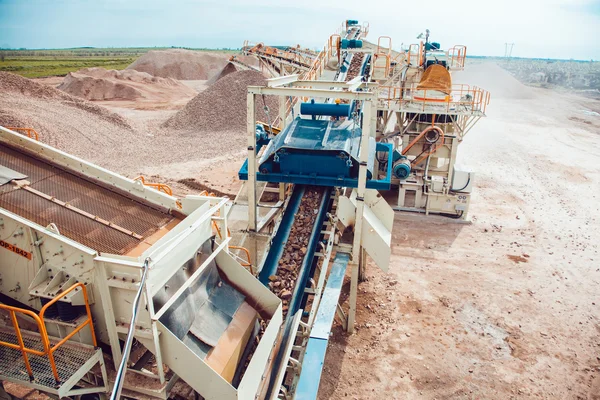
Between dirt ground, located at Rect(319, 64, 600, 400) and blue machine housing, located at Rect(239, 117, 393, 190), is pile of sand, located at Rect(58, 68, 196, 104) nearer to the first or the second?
dirt ground, located at Rect(319, 64, 600, 400)

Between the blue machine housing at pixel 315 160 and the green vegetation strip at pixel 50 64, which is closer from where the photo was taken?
the blue machine housing at pixel 315 160

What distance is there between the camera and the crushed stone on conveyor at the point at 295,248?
5.15m

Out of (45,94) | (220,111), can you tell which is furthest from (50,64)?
(220,111)

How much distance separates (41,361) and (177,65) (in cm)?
4746

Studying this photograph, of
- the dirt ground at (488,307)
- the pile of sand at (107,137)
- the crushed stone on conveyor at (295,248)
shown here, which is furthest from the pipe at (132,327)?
the pile of sand at (107,137)

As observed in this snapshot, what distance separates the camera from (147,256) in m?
3.48

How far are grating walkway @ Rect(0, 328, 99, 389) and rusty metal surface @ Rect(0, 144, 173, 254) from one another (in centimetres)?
86

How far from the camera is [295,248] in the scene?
5676mm

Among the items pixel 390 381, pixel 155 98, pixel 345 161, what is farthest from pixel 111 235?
pixel 155 98

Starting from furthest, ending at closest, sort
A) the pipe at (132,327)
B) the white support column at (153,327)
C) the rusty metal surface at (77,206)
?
the rusty metal surface at (77,206), the white support column at (153,327), the pipe at (132,327)

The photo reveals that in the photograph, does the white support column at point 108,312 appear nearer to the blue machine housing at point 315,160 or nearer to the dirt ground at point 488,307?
the blue machine housing at point 315,160

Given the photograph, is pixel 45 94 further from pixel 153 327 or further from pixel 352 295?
pixel 153 327

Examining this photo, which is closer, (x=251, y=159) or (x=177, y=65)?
(x=251, y=159)

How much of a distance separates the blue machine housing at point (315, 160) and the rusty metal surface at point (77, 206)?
69.4 inches
